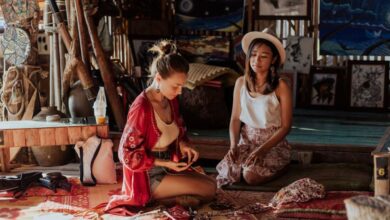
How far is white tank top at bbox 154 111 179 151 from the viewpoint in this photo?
3729 millimetres

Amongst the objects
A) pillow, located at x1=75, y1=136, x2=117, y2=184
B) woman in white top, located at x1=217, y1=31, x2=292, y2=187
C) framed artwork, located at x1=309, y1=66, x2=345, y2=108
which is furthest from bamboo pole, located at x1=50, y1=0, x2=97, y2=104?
framed artwork, located at x1=309, y1=66, x2=345, y2=108

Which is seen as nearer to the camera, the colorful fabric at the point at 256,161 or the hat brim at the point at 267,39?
the hat brim at the point at 267,39

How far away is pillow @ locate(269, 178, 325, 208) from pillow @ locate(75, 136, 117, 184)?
1.41 m

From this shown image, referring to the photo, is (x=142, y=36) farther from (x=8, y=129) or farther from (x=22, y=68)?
(x=8, y=129)

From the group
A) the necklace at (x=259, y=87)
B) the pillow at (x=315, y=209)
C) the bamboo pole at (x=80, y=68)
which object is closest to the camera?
the pillow at (x=315, y=209)

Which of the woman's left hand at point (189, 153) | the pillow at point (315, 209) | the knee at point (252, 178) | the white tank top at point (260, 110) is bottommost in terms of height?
the pillow at point (315, 209)

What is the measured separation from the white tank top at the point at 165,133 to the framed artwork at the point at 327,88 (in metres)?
3.97

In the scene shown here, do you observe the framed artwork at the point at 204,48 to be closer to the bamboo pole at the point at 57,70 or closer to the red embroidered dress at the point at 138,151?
the bamboo pole at the point at 57,70

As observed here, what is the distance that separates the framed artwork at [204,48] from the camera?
731 cm

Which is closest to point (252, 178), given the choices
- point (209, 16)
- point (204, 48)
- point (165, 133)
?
point (165, 133)

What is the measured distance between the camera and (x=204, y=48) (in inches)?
289

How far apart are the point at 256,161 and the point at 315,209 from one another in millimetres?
736

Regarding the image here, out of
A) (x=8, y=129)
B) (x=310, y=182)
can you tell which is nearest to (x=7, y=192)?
(x=8, y=129)

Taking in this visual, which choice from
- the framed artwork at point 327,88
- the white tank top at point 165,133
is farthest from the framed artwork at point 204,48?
the white tank top at point 165,133
